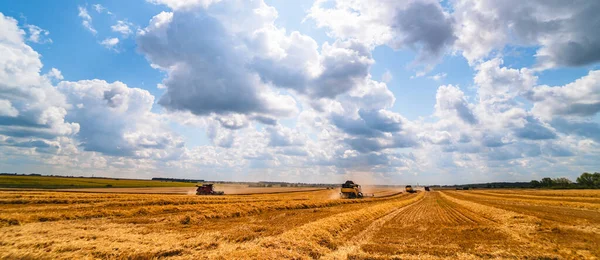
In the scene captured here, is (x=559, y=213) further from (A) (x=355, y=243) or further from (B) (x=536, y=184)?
(B) (x=536, y=184)

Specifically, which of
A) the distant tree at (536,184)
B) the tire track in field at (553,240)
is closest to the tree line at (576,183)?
the distant tree at (536,184)

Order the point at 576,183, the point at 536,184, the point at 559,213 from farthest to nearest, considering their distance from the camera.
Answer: the point at 536,184
the point at 576,183
the point at 559,213

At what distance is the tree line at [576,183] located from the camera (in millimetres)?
134750

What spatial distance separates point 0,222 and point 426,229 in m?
26.8

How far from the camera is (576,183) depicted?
152 metres

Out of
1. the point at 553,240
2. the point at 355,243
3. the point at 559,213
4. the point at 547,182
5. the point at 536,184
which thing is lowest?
the point at 536,184

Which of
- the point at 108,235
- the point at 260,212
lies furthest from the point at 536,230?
the point at 108,235

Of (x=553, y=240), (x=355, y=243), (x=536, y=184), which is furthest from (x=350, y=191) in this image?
(x=536, y=184)

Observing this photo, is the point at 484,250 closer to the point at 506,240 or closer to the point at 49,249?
the point at 506,240

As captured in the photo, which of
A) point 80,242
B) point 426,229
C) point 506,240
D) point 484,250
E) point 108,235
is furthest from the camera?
point 426,229

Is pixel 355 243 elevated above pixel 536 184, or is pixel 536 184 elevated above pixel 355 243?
pixel 355 243

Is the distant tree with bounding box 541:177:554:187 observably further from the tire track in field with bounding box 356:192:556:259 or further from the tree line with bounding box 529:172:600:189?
the tire track in field with bounding box 356:192:556:259

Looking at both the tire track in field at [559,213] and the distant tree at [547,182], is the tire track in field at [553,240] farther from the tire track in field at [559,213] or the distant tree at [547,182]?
the distant tree at [547,182]

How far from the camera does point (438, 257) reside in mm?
11594
